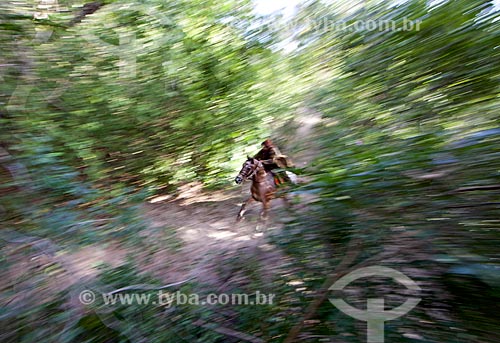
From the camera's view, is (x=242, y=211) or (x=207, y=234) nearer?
(x=207, y=234)

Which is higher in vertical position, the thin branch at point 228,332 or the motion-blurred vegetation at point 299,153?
the motion-blurred vegetation at point 299,153

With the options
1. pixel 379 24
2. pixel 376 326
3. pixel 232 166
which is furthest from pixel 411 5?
pixel 232 166

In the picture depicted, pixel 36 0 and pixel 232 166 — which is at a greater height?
pixel 36 0

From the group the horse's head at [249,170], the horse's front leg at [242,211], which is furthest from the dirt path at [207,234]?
the horse's head at [249,170]

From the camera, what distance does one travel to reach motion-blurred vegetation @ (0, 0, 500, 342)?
1173 mm

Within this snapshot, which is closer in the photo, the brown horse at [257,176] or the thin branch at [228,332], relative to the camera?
the thin branch at [228,332]

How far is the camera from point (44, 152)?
329 centimetres

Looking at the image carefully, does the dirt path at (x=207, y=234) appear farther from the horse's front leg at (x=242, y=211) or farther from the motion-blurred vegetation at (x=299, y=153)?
the motion-blurred vegetation at (x=299, y=153)

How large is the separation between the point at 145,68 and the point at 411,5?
415 centimetres

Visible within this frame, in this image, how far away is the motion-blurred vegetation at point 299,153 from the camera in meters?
1.17

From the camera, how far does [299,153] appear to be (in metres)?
2.73

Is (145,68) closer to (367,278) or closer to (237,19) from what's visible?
(237,19)

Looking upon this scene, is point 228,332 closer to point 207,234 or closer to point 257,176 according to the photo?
point 257,176

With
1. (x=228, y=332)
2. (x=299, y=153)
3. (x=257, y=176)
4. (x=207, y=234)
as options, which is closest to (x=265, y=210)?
(x=257, y=176)
